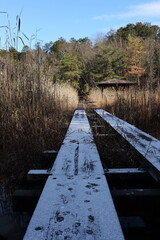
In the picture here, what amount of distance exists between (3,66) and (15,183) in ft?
5.54

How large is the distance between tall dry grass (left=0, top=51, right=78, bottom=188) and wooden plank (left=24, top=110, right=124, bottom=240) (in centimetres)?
73

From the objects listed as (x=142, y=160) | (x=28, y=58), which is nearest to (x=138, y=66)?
(x=28, y=58)

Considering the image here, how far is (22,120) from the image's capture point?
2314mm

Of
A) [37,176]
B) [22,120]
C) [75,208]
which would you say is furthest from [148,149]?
[22,120]

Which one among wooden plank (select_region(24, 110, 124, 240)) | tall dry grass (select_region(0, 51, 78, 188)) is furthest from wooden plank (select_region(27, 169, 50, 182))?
tall dry grass (select_region(0, 51, 78, 188))

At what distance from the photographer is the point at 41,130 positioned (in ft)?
7.36

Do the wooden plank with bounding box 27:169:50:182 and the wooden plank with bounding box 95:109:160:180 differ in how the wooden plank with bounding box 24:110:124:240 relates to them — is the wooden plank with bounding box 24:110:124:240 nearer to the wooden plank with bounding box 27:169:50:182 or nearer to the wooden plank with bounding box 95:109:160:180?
the wooden plank with bounding box 27:169:50:182

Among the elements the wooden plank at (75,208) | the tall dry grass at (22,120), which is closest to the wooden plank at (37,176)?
the wooden plank at (75,208)

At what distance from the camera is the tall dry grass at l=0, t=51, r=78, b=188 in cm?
182

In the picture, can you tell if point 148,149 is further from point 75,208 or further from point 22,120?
point 22,120

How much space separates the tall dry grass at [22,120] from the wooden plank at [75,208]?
28.7 inches

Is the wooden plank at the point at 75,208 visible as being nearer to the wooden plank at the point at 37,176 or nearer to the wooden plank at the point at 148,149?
the wooden plank at the point at 37,176

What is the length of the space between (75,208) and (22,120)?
5.69 ft

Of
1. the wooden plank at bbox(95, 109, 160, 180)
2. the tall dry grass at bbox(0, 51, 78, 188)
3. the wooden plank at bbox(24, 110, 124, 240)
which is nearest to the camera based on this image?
the wooden plank at bbox(24, 110, 124, 240)
